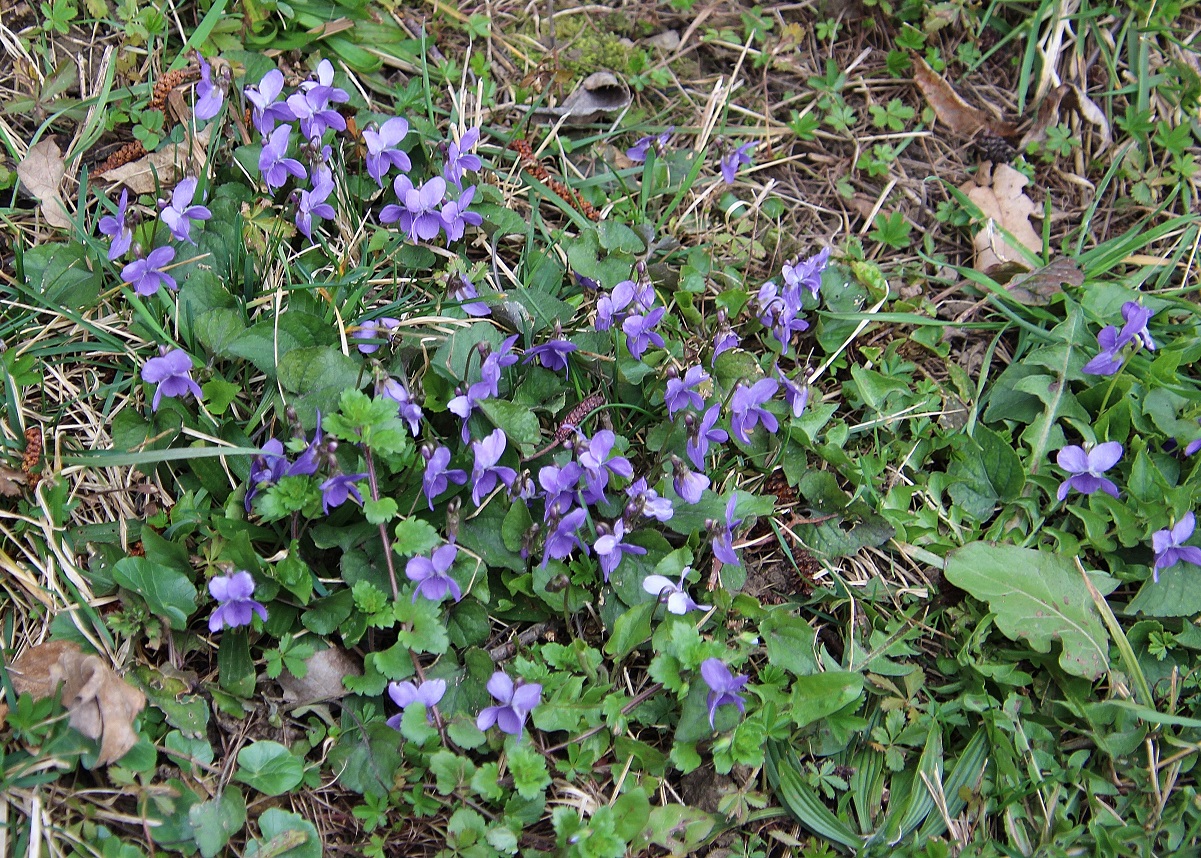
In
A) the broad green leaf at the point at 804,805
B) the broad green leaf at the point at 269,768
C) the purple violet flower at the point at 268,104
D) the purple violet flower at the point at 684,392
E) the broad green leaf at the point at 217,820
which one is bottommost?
the broad green leaf at the point at 804,805

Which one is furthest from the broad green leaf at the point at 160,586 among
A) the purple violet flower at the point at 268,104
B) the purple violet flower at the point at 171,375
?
the purple violet flower at the point at 268,104

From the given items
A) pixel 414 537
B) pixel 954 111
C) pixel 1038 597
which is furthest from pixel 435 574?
pixel 954 111

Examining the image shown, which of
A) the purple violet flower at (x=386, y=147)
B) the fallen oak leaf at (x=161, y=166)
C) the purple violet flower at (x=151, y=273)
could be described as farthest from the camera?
the fallen oak leaf at (x=161, y=166)

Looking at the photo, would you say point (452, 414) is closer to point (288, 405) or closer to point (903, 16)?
point (288, 405)

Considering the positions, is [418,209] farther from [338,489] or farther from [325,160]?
[338,489]

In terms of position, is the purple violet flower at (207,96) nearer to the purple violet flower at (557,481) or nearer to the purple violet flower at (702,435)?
the purple violet flower at (557,481)

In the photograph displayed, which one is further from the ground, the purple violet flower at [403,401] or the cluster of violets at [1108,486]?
the purple violet flower at [403,401]
